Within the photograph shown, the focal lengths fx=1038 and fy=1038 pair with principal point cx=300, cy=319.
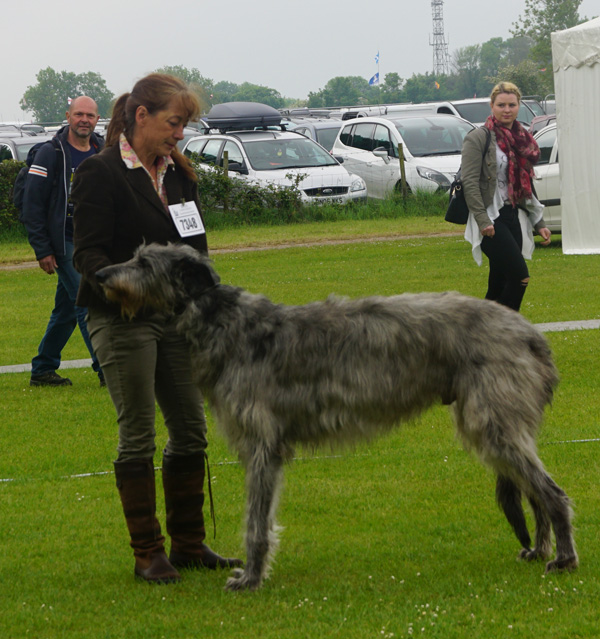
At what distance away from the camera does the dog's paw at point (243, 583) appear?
509 centimetres

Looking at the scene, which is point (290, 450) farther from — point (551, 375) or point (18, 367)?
point (18, 367)

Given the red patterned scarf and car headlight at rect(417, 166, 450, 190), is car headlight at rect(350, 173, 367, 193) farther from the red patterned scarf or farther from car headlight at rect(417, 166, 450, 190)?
the red patterned scarf

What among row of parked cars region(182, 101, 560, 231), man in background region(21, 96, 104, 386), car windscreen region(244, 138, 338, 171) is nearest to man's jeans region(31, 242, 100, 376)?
man in background region(21, 96, 104, 386)

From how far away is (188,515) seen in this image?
5.55m

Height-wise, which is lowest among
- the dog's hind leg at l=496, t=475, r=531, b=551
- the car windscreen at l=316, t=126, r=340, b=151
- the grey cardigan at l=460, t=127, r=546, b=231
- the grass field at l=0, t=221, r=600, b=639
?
the grass field at l=0, t=221, r=600, b=639

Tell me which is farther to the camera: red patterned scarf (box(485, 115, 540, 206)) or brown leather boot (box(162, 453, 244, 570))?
red patterned scarf (box(485, 115, 540, 206))

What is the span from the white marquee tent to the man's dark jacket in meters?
8.13

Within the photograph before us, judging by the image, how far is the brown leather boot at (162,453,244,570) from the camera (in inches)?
Answer: 216

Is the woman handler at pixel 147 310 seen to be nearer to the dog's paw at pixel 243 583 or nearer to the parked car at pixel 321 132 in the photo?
the dog's paw at pixel 243 583

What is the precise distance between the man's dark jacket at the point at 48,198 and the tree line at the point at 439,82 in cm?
5636

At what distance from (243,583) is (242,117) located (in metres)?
22.4

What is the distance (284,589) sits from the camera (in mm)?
5121

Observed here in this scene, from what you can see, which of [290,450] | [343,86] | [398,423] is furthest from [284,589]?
[343,86]

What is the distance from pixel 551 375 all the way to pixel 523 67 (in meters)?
72.6
